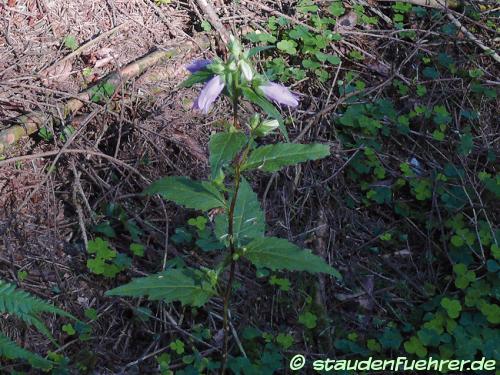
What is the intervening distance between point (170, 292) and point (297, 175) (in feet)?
5.64

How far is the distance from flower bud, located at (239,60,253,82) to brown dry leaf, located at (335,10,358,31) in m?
3.07

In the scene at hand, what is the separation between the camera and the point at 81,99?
3660 millimetres

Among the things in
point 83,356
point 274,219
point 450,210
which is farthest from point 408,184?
point 83,356

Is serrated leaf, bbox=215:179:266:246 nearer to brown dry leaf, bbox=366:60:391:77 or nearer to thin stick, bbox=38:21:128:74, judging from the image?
thin stick, bbox=38:21:128:74

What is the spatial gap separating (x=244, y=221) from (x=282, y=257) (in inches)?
10.8

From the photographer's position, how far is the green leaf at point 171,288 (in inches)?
73.7

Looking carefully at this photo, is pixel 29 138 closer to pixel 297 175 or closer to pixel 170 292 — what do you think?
pixel 297 175

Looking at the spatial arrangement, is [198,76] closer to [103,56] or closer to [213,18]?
[103,56]

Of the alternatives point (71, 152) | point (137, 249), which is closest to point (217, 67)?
point (137, 249)

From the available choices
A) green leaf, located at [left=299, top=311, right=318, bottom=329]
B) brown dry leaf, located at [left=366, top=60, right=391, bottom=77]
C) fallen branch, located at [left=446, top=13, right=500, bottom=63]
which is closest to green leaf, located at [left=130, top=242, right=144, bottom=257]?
green leaf, located at [left=299, top=311, right=318, bottom=329]

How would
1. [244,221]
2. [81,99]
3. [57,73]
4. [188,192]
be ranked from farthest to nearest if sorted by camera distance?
[57,73], [81,99], [244,221], [188,192]

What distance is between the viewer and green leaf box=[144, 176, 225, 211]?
1.89 meters

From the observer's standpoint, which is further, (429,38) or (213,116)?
(429,38)

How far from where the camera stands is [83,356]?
2.76 meters
